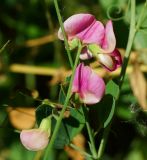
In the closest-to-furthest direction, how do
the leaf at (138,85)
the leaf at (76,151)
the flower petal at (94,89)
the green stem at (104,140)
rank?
the flower petal at (94,89) < the green stem at (104,140) < the leaf at (138,85) < the leaf at (76,151)

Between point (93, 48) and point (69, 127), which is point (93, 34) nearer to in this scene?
point (93, 48)

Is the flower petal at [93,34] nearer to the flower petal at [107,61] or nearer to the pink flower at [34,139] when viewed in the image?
the flower petal at [107,61]

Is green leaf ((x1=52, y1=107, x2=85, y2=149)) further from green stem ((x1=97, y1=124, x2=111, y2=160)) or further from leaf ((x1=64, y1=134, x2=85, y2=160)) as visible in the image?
leaf ((x1=64, y1=134, x2=85, y2=160))

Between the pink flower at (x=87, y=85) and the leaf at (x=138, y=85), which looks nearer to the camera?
the pink flower at (x=87, y=85)

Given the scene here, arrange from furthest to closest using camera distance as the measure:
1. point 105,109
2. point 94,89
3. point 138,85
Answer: point 138,85 → point 105,109 → point 94,89

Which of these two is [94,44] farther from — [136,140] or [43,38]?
[43,38]

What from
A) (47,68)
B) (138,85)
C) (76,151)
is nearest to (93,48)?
(138,85)

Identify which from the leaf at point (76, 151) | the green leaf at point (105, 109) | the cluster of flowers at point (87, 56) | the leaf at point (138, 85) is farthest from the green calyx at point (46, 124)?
the leaf at point (76, 151)
